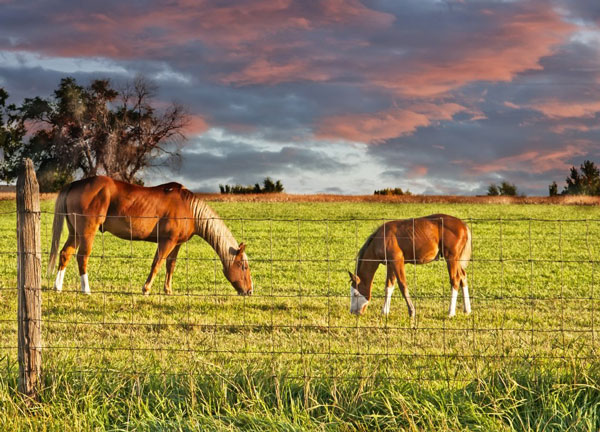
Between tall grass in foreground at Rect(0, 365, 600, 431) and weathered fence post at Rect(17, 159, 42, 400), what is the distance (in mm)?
384

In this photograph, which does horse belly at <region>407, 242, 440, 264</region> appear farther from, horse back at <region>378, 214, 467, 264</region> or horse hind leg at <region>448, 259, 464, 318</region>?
horse hind leg at <region>448, 259, 464, 318</region>

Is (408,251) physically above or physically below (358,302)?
above

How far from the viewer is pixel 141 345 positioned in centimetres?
914

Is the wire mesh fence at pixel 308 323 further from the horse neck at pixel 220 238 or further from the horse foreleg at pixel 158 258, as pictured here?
the horse neck at pixel 220 238

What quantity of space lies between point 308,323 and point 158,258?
412 centimetres

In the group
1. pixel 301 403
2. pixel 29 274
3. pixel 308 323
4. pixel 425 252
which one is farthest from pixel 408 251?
pixel 29 274

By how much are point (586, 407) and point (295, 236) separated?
65.7 ft

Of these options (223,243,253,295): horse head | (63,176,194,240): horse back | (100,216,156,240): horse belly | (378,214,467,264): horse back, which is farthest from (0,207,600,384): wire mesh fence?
(63,176,194,240): horse back

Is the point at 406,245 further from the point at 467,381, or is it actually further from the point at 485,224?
the point at 485,224

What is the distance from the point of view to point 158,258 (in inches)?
538

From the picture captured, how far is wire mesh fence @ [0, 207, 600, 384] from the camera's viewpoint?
6691 millimetres

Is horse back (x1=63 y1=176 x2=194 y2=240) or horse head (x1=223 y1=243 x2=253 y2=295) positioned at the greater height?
horse back (x1=63 y1=176 x2=194 y2=240)

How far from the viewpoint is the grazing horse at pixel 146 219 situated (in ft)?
45.6

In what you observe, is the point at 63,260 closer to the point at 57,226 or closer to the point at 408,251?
the point at 57,226
